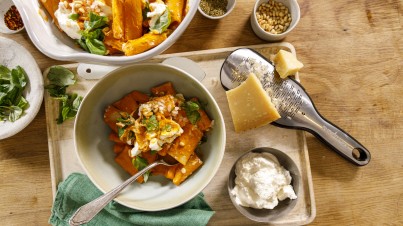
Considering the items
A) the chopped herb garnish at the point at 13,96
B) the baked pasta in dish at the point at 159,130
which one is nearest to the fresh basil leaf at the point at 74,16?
the baked pasta in dish at the point at 159,130

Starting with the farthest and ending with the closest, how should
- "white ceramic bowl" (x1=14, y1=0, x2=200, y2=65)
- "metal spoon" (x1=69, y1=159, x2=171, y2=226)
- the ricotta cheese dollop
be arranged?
the ricotta cheese dollop, "metal spoon" (x1=69, y1=159, x2=171, y2=226), "white ceramic bowl" (x1=14, y1=0, x2=200, y2=65)

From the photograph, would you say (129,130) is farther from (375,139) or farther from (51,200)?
(375,139)

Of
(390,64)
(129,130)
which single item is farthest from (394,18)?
(129,130)

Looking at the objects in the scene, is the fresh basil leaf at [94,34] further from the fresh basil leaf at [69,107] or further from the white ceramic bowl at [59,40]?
the fresh basil leaf at [69,107]

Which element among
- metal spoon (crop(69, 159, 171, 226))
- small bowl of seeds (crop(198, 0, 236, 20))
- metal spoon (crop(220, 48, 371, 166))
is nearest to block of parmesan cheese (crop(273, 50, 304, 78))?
metal spoon (crop(220, 48, 371, 166))

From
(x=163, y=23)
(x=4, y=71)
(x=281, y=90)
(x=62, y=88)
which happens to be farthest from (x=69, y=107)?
(x=281, y=90)

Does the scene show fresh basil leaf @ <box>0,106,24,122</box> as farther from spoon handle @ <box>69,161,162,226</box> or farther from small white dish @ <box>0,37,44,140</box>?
spoon handle @ <box>69,161,162,226</box>
